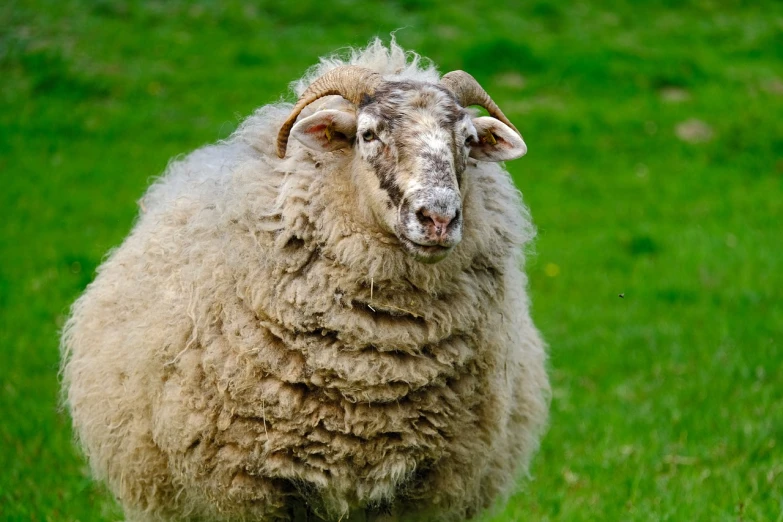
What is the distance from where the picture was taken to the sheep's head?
10.7 ft

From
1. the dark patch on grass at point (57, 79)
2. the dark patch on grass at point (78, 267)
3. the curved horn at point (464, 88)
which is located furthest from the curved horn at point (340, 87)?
the dark patch on grass at point (57, 79)

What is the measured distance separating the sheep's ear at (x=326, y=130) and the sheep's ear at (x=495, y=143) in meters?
0.50

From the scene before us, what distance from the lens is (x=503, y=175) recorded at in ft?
13.3

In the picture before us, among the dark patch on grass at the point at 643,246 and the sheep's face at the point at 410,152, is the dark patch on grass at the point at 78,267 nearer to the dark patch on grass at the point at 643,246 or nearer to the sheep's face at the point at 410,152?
the dark patch on grass at the point at 643,246

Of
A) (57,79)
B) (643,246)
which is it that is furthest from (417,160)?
(57,79)

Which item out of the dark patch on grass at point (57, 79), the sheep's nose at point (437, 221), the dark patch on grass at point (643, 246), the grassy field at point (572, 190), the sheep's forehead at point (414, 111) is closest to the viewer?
the sheep's nose at point (437, 221)

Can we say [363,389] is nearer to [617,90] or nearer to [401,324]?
[401,324]

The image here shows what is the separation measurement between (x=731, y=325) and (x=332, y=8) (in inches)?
374

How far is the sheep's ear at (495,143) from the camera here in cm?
377

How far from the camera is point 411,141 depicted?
11.1 ft

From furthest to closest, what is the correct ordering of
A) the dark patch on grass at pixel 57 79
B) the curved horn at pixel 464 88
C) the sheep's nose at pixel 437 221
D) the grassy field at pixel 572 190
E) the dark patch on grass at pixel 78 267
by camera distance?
the dark patch on grass at pixel 57 79 < the dark patch on grass at pixel 78 267 < the grassy field at pixel 572 190 < the curved horn at pixel 464 88 < the sheep's nose at pixel 437 221

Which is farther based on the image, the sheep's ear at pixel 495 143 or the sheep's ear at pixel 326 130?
the sheep's ear at pixel 495 143

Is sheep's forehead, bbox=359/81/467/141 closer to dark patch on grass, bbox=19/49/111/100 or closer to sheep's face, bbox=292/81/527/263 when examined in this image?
sheep's face, bbox=292/81/527/263

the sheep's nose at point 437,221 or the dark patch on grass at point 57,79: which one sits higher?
the sheep's nose at point 437,221
